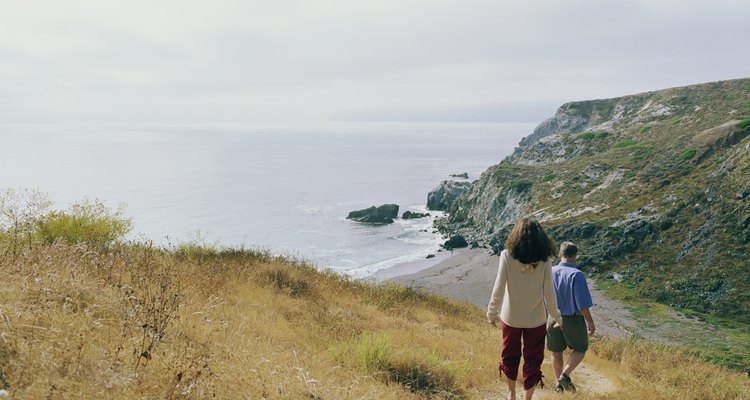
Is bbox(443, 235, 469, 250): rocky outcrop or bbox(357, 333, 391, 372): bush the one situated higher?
bbox(357, 333, 391, 372): bush

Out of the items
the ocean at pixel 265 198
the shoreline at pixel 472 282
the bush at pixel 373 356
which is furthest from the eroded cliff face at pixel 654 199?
the bush at pixel 373 356

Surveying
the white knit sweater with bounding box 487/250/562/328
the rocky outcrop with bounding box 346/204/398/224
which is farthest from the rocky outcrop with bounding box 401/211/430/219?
the white knit sweater with bounding box 487/250/562/328

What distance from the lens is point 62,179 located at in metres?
101

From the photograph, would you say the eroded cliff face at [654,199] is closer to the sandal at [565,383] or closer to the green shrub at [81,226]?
the sandal at [565,383]

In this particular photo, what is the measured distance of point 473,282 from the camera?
139 ft

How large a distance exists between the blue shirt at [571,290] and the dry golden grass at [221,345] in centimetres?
121

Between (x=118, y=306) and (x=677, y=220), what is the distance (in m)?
49.4

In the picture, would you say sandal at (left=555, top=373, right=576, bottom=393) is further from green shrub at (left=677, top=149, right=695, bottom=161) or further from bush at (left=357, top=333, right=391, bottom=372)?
green shrub at (left=677, top=149, right=695, bottom=161)

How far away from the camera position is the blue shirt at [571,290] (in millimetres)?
6789

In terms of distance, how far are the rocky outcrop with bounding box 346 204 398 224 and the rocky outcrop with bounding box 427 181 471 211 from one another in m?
Answer: 12.4

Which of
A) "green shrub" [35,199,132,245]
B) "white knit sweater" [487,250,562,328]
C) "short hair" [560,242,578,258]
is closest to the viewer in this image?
"white knit sweater" [487,250,562,328]

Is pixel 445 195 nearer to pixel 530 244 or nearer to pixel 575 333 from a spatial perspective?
pixel 575 333

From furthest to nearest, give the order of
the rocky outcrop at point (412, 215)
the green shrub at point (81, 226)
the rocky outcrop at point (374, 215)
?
the rocky outcrop at point (412, 215)
the rocky outcrop at point (374, 215)
the green shrub at point (81, 226)

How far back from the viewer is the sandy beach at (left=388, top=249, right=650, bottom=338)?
31172mm
